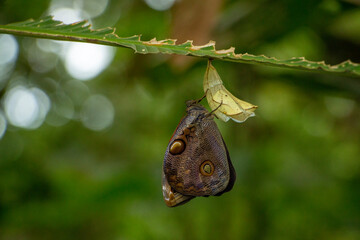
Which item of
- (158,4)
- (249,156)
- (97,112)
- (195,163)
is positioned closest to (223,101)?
(195,163)

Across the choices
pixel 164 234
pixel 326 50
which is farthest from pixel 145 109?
pixel 326 50

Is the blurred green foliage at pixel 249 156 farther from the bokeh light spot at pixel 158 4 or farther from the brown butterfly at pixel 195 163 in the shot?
the brown butterfly at pixel 195 163

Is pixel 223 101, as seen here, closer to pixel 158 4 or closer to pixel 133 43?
pixel 133 43

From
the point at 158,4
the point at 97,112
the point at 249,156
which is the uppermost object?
the point at 97,112

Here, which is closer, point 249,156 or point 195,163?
point 195,163

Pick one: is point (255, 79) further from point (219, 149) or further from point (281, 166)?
point (219, 149)

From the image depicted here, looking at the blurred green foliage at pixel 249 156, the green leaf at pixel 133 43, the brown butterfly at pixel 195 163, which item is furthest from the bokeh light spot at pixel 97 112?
the green leaf at pixel 133 43

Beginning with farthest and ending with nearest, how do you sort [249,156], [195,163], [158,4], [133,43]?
[158,4] < [249,156] < [195,163] < [133,43]
